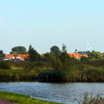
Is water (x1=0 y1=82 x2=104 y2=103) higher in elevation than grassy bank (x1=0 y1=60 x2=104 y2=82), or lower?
lower

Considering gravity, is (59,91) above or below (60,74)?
below

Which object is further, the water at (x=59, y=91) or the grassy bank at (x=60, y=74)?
the grassy bank at (x=60, y=74)

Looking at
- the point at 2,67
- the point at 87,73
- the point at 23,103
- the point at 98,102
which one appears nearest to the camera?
the point at 98,102

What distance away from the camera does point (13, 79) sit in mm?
38750

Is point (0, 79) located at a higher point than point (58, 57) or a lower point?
lower

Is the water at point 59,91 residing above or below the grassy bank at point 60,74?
below

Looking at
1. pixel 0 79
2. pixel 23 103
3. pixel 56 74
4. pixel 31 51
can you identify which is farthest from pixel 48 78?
pixel 31 51

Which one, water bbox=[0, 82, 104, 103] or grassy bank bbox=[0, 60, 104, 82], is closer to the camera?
water bbox=[0, 82, 104, 103]

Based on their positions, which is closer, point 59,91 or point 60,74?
point 59,91

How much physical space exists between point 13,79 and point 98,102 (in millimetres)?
27843

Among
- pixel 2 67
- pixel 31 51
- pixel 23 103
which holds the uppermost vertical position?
pixel 31 51

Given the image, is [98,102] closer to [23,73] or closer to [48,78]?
[48,78]

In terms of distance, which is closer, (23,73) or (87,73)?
(87,73)

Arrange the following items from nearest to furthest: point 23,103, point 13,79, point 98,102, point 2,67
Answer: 1. point 98,102
2. point 23,103
3. point 13,79
4. point 2,67
